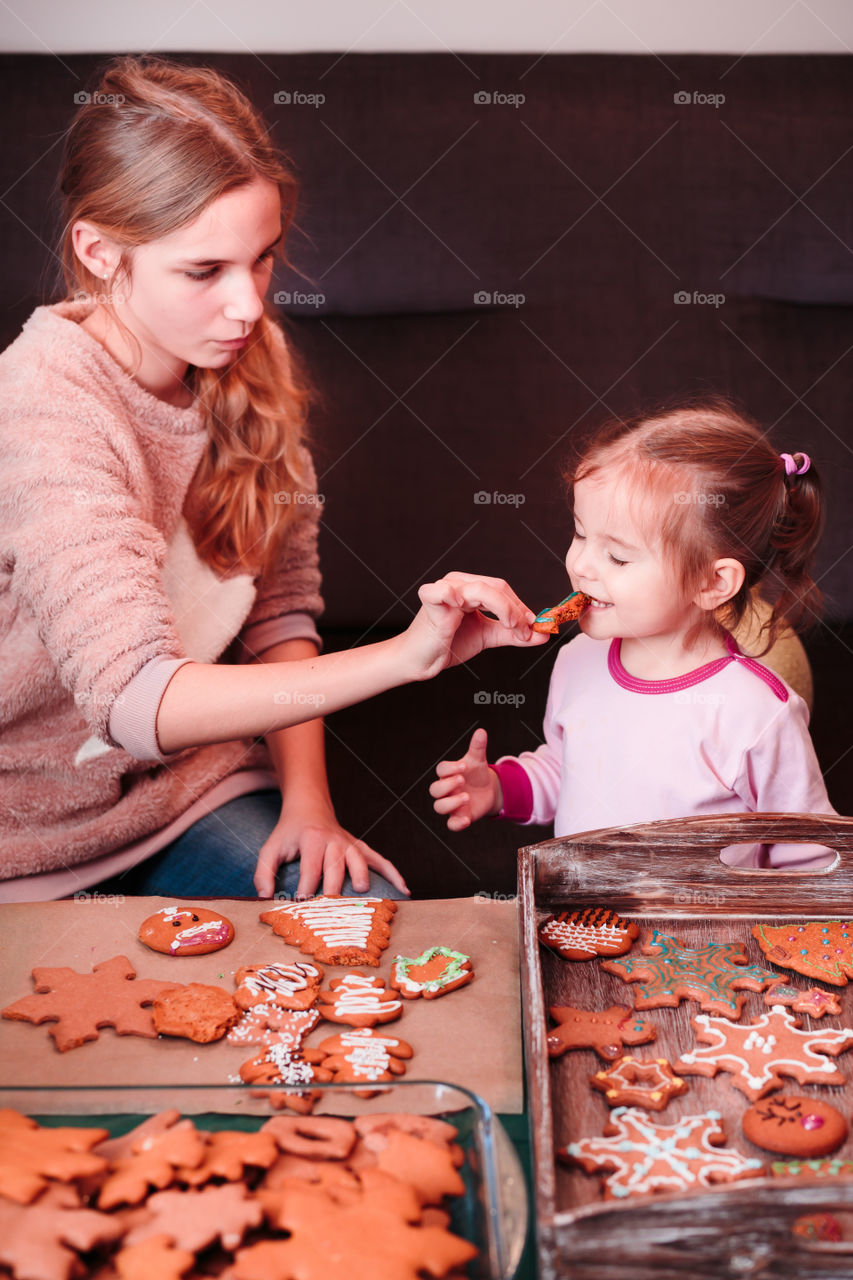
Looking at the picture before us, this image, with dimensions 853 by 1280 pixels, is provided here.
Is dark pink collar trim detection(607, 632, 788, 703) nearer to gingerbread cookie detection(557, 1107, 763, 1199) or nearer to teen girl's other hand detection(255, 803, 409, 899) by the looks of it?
teen girl's other hand detection(255, 803, 409, 899)

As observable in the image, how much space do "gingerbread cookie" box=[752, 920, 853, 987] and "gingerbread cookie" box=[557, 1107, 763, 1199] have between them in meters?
0.19

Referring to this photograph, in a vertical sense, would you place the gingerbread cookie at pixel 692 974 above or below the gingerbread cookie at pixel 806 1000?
above

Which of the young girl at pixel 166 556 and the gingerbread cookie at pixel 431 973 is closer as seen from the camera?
the gingerbread cookie at pixel 431 973

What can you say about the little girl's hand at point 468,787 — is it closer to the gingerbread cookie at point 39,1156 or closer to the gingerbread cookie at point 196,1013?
the gingerbread cookie at point 196,1013

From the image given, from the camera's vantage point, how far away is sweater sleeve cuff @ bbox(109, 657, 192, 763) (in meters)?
1.08

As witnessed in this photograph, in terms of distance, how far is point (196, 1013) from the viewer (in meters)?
0.85

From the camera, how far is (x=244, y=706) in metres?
1.10

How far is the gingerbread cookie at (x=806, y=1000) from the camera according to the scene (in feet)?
2.75

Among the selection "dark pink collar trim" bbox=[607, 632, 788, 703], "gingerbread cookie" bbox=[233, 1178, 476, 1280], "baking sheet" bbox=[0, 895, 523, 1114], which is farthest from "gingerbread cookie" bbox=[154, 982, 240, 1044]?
"dark pink collar trim" bbox=[607, 632, 788, 703]

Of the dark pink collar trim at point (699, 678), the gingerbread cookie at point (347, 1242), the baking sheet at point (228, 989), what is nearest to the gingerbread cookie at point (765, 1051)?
the baking sheet at point (228, 989)

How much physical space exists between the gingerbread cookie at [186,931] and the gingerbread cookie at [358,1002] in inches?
4.7

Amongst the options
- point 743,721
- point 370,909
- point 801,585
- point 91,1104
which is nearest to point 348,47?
point 801,585

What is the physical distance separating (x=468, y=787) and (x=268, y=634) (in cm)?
47

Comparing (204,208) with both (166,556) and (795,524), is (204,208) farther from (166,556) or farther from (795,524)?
(795,524)
